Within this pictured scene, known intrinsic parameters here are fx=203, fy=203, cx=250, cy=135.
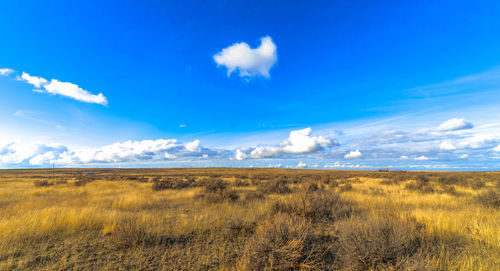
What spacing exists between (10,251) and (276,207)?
6922 mm

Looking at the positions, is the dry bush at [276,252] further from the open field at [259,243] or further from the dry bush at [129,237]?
the dry bush at [129,237]

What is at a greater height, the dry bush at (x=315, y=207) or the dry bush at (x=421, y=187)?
the dry bush at (x=315, y=207)

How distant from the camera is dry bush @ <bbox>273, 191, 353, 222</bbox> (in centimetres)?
681

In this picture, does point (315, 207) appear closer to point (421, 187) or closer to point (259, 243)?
point (259, 243)

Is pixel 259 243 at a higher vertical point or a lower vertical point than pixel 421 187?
higher

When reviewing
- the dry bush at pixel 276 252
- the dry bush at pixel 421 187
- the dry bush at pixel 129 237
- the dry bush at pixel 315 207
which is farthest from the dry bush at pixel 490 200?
the dry bush at pixel 129 237

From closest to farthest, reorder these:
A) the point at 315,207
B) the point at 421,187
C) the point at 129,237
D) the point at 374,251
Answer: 1. the point at 374,251
2. the point at 129,237
3. the point at 315,207
4. the point at 421,187

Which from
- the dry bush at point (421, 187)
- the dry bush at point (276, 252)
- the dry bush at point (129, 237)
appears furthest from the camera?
the dry bush at point (421, 187)

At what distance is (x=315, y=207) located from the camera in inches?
272

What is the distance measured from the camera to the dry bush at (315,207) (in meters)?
6.81

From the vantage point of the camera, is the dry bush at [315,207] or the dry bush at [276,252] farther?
the dry bush at [315,207]

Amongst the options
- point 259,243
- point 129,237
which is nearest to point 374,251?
point 259,243

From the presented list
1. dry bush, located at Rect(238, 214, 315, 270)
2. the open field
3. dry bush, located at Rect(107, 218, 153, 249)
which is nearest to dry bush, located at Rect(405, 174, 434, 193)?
the open field

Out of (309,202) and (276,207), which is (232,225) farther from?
(309,202)
